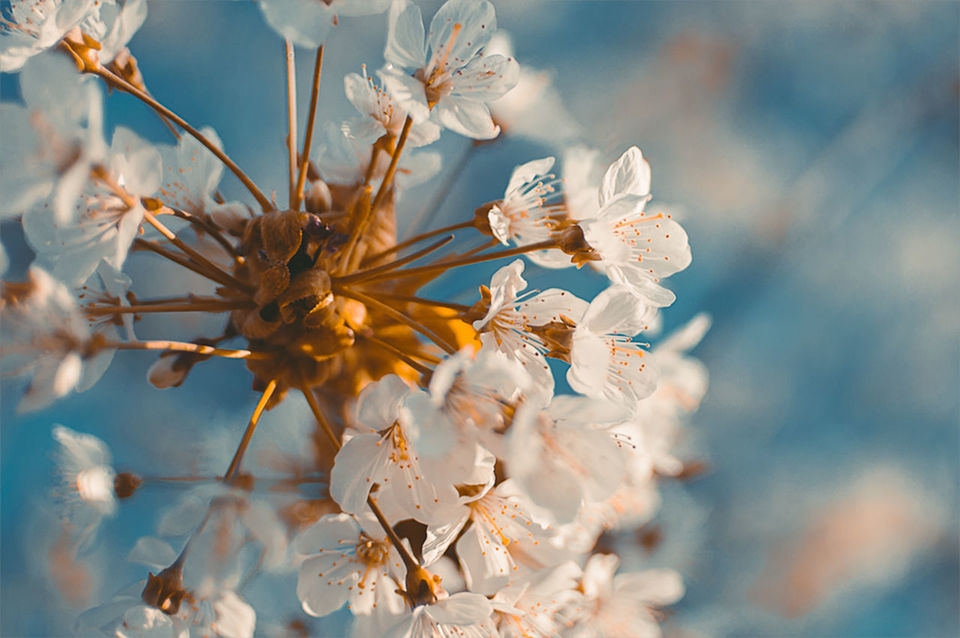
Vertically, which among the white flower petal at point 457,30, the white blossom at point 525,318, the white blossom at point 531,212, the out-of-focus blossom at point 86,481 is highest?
the white flower petal at point 457,30

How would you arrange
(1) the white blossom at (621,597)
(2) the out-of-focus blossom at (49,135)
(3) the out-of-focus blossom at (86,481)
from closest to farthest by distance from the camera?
(2) the out-of-focus blossom at (49,135) → (3) the out-of-focus blossom at (86,481) → (1) the white blossom at (621,597)

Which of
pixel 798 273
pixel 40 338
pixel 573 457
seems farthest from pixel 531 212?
pixel 798 273

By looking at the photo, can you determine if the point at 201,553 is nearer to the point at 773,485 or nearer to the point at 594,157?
the point at 594,157

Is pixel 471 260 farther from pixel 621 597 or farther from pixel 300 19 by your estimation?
pixel 621 597

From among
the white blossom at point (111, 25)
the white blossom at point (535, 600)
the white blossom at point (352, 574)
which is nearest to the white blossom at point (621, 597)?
the white blossom at point (535, 600)

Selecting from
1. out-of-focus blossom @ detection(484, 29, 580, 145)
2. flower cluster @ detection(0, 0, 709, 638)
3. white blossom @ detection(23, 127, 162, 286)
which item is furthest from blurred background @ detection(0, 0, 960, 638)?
white blossom @ detection(23, 127, 162, 286)

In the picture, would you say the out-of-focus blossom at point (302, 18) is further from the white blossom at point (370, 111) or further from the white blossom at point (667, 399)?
the white blossom at point (667, 399)

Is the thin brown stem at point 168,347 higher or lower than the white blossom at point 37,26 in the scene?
lower

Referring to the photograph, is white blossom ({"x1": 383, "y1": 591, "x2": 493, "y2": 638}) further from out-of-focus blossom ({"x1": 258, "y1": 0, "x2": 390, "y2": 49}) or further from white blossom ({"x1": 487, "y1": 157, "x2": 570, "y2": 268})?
out-of-focus blossom ({"x1": 258, "y1": 0, "x2": 390, "y2": 49})

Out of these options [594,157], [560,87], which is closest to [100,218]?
[594,157]
